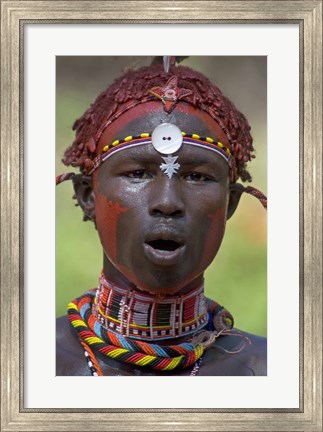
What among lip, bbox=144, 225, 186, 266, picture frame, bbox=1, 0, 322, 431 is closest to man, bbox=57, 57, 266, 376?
lip, bbox=144, 225, 186, 266

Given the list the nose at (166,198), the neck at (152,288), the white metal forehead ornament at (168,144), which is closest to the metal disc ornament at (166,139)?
the white metal forehead ornament at (168,144)

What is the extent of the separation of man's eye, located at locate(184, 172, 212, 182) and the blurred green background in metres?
0.29

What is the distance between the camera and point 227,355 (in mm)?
4332

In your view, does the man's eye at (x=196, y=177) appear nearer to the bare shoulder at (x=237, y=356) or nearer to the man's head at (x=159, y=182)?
the man's head at (x=159, y=182)

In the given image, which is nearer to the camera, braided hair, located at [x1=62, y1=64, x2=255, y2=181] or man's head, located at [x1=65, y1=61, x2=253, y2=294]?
man's head, located at [x1=65, y1=61, x2=253, y2=294]

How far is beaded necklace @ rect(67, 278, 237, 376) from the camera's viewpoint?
419 cm

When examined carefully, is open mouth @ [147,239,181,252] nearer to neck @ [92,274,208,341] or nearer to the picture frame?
neck @ [92,274,208,341]

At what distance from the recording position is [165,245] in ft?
13.4

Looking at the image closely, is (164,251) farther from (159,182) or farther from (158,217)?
(159,182)

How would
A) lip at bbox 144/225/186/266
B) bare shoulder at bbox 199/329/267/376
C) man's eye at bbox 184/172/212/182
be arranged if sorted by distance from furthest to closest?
bare shoulder at bbox 199/329/267/376
man's eye at bbox 184/172/212/182
lip at bbox 144/225/186/266

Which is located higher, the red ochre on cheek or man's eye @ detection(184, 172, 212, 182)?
man's eye @ detection(184, 172, 212, 182)

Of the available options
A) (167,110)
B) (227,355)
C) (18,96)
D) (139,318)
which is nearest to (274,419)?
(227,355)

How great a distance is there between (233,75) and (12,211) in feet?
3.35

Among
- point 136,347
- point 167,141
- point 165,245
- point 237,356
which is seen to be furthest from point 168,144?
point 237,356
